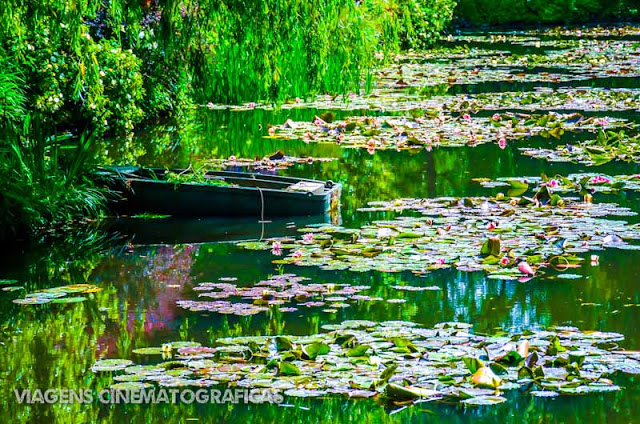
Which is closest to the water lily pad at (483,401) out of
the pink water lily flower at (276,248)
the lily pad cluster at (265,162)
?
the pink water lily flower at (276,248)

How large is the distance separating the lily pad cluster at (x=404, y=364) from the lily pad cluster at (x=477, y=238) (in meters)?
1.25

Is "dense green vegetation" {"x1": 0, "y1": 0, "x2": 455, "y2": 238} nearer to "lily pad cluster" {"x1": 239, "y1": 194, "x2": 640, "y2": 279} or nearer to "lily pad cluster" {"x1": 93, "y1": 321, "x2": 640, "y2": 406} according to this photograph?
"lily pad cluster" {"x1": 239, "y1": 194, "x2": 640, "y2": 279}

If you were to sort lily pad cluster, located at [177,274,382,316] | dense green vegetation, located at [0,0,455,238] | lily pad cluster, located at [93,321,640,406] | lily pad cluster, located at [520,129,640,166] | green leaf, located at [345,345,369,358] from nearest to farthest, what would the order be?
lily pad cluster, located at [93,321,640,406], green leaf, located at [345,345,369,358], lily pad cluster, located at [177,274,382,316], dense green vegetation, located at [0,0,455,238], lily pad cluster, located at [520,129,640,166]

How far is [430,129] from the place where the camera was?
43.1 feet

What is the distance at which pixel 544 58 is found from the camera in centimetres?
2305

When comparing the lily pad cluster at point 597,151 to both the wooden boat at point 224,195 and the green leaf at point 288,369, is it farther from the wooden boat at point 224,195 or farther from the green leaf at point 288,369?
the green leaf at point 288,369

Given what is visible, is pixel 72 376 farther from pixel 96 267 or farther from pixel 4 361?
pixel 96 267

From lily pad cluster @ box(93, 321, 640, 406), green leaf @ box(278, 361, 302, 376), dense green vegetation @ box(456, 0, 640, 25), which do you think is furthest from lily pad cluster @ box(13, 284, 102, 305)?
dense green vegetation @ box(456, 0, 640, 25)

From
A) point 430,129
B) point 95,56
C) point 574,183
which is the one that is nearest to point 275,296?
point 95,56

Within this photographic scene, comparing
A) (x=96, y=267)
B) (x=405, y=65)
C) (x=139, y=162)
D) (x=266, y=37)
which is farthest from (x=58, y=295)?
(x=405, y=65)

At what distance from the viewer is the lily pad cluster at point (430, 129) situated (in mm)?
12273

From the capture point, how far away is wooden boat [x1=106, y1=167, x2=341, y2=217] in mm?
8734

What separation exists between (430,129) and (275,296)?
7.05 m

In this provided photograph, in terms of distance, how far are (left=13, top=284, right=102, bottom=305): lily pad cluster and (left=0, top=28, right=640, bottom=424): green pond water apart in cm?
9
